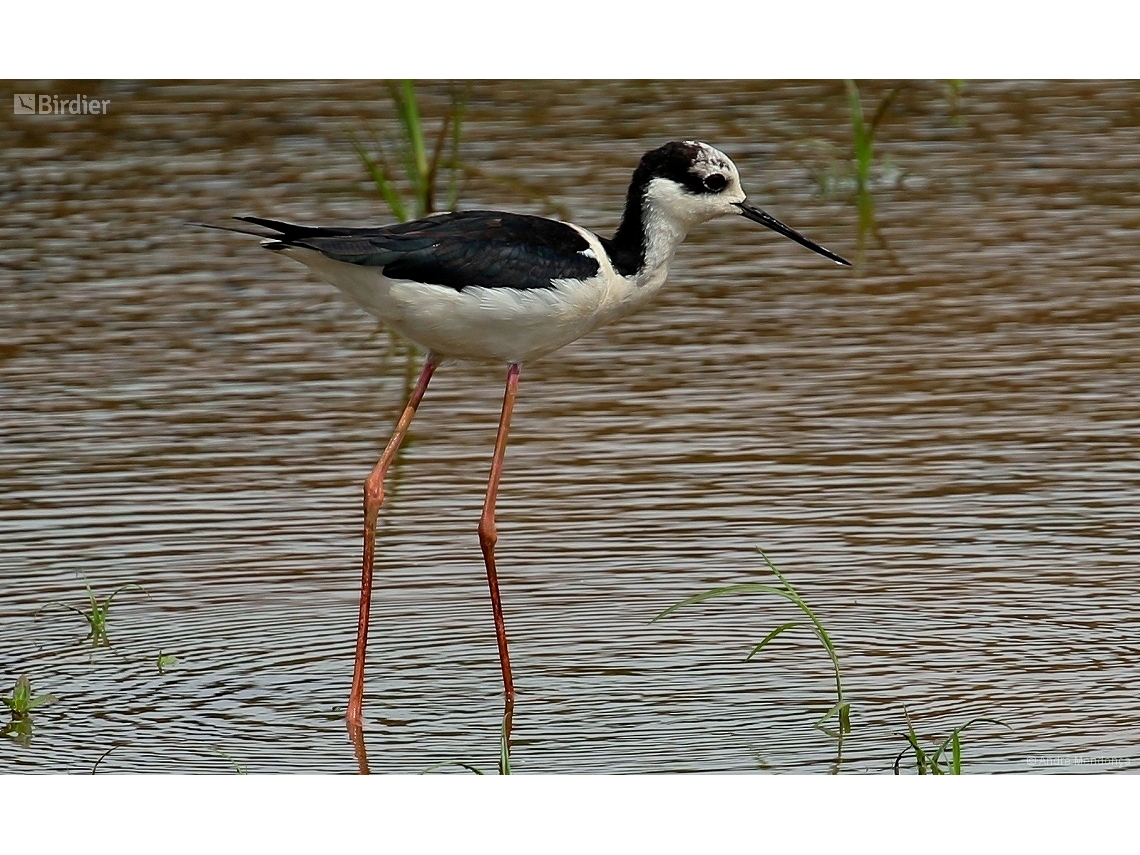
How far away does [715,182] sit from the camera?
7.05m

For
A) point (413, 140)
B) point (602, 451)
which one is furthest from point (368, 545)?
point (413, 140)

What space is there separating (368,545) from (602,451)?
2017mm

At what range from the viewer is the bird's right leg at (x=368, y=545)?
21.6 feet

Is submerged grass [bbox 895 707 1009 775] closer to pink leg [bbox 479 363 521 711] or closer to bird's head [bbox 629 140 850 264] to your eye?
pink leg [bbox 479 363 521 711]

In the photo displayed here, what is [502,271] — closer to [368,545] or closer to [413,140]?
[368,545]

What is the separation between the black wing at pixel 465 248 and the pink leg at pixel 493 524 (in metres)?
0.40

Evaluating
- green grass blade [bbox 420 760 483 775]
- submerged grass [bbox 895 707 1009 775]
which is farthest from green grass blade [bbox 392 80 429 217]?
submerged grass [bbox 895 707 1009 775]

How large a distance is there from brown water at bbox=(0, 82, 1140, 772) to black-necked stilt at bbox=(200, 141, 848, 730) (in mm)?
471

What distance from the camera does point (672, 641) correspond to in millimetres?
7047

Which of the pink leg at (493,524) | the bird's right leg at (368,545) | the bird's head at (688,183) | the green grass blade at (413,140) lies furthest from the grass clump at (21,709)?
the green grass blade at (413,140)

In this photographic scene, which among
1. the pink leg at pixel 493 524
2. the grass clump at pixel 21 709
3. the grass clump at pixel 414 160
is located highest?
the grass clump at pixel 414 160

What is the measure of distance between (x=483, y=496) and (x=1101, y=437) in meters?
2.53

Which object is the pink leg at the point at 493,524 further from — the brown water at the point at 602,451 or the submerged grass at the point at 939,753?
the submerged grass at the point at 939,753

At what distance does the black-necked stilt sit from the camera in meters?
6.63
